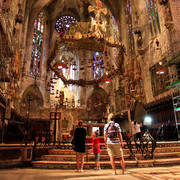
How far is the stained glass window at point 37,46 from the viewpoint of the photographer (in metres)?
21.2

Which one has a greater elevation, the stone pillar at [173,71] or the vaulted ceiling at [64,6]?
the vaulted ceiling at [64,6]

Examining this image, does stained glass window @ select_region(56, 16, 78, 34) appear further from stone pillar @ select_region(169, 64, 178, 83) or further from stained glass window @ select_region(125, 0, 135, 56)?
stone pillar @ select_region(169, 64, 178, 83)

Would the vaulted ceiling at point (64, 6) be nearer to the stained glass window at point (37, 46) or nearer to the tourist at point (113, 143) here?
the stained glass window at point (37, 46)

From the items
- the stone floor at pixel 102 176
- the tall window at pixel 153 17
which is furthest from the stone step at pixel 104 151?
the tall window at pixel 153 17

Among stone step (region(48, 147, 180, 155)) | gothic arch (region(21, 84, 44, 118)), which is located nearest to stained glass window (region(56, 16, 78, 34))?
gothic arch (region(21, 84, 44, 118))

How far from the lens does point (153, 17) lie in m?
13.8

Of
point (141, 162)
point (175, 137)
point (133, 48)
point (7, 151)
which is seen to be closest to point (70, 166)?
point (141, 162)

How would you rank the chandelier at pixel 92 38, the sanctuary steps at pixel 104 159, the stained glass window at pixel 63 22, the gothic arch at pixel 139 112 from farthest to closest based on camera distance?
the stained glass window at pixel 63 22
the gothic arch at pixel 139 112
the chandelier at pixel 92 38
the sanctuary steps at pixel 104 159

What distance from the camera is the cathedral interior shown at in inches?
393

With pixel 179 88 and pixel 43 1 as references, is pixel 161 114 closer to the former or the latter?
pixel 179 88

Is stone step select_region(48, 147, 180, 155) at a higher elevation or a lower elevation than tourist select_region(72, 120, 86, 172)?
lower

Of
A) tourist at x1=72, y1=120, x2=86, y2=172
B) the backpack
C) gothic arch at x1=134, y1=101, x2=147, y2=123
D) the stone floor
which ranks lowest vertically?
the stone floor

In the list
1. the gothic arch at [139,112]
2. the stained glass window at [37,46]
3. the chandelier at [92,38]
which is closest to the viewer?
the chandelier at [92,38]

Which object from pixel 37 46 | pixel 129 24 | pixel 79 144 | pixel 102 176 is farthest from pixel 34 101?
pixel 102 176
